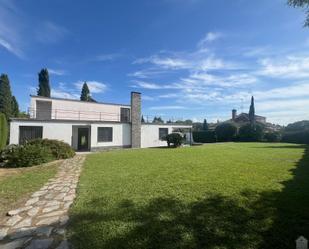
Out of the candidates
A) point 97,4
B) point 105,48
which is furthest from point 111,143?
point 97,4

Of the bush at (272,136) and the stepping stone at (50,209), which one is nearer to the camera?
the stepping stone at (50,209)

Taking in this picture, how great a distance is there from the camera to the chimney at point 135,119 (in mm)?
23641

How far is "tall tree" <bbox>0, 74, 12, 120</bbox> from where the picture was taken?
2977 cm

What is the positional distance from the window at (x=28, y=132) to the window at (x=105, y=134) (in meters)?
5.46

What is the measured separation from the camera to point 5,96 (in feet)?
98.5

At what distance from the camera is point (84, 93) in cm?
4547

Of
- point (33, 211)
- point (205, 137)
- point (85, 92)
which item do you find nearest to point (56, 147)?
point (33, 211)

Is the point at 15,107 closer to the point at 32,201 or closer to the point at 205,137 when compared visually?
the point at 205,137

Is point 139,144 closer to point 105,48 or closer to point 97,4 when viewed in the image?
point 105,48

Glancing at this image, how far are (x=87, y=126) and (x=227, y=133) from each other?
2435 cm

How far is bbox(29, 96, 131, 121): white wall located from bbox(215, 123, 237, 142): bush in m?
17.9

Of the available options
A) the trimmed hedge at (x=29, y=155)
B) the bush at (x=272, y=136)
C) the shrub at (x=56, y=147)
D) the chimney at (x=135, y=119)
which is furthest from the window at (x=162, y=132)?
the bush at (x=272, y=136)

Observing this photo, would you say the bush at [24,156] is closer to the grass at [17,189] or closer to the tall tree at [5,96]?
the grass at [17,189]

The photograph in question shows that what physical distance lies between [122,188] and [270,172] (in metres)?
5.89
